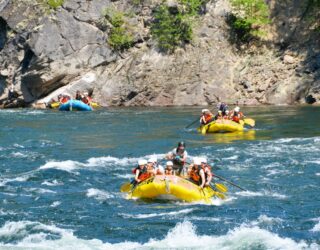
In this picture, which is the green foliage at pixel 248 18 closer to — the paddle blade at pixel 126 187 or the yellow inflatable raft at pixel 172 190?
the paddle blade at pixel 126 187

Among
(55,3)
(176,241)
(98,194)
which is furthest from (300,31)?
(176,241)

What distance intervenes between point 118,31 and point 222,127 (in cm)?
2235

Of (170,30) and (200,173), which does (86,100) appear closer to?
(170,30)

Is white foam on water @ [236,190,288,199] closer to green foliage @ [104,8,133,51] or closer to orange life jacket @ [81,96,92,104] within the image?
orange life jacket @ [81,96,92,104]

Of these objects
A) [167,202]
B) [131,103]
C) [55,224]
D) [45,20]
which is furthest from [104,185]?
[45,20]

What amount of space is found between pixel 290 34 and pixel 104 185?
33513 mm

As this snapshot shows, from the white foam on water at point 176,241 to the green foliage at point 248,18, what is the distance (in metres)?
37.2

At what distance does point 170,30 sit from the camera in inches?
2021

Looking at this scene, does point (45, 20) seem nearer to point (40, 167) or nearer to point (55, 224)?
point (40, 167)

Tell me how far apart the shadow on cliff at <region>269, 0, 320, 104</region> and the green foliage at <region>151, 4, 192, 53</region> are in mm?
6684

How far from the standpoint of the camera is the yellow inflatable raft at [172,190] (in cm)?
1817

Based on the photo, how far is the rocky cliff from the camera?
161ft

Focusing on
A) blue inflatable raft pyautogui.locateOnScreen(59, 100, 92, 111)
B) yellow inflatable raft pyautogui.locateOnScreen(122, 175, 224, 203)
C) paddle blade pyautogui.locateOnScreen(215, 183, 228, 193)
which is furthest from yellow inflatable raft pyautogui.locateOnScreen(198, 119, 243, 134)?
blue inflatable raft pyautogui.locateOnScreen(59, 100, 92, 111)

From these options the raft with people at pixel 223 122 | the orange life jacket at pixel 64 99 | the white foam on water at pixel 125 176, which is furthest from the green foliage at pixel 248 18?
the white foam on water at pixel 125 176
